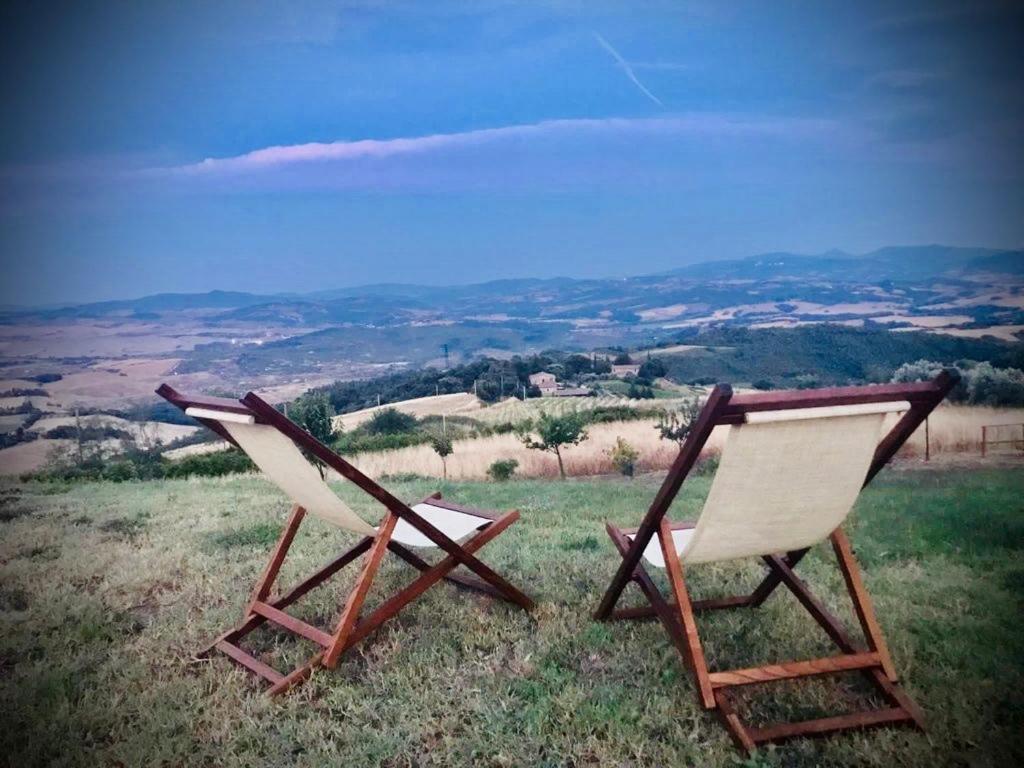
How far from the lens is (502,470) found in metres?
10.4

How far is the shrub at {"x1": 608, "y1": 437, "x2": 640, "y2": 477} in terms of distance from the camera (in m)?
9.52

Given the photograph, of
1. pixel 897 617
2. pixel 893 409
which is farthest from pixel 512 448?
pixel 893 409

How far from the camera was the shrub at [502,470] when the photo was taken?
33.8 ft

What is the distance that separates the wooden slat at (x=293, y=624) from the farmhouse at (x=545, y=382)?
13434mm

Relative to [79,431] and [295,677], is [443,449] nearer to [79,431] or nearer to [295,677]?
[79,431]

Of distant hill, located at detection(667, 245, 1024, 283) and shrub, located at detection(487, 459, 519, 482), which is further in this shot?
shrub, located at detection(487, 459, 519, 482)

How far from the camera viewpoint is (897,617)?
2.92 m

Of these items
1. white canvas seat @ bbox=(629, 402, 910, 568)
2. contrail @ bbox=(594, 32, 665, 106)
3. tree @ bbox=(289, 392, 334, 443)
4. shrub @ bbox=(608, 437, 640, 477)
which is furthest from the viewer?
contrail @ bbox=(594, 32, 665, 106)

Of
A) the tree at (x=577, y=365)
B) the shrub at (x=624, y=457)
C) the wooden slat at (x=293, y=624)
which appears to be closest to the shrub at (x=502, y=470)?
the shrub at (x=624, y=457)

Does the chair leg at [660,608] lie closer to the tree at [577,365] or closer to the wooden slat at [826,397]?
the wooden slat at [826,397]

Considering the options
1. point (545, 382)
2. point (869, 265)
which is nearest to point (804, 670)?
point (545, 382)

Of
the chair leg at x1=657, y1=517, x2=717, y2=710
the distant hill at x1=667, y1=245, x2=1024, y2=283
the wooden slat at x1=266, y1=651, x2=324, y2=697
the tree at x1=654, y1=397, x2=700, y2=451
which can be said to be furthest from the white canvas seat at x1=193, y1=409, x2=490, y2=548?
the tree at x1=654, y1=397, x2=700, y2=451

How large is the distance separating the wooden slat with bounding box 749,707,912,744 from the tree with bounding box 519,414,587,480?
799 centimetres

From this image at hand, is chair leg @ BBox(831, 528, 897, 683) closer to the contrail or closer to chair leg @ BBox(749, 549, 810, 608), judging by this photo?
chair leg @ BBox(749, 549, 810, 608)
